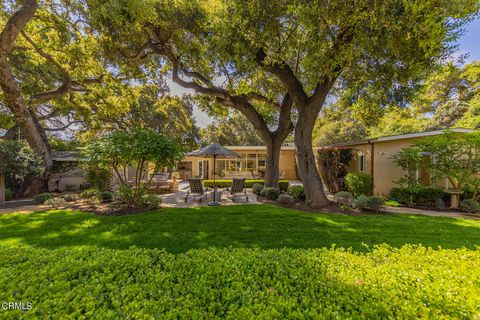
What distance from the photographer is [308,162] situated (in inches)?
343

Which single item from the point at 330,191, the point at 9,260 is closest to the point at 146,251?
the point at 9,260

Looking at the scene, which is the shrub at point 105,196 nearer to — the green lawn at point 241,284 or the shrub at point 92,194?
the shrub at point 92,194

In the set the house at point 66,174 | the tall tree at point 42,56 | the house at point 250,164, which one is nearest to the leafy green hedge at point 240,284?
the tall tree at point 42,56

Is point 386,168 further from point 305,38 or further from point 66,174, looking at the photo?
point 66,174

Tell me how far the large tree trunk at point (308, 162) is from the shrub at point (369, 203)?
1.19 meters

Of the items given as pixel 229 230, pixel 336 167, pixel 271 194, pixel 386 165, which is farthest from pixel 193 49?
pixel 386 165

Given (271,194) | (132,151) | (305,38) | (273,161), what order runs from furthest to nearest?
(273,161) < (271,194) < (132,151) < (305,38)

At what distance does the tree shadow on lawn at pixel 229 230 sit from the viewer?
15.7ft

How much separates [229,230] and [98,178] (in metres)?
10.1

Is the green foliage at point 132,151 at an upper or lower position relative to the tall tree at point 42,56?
lower

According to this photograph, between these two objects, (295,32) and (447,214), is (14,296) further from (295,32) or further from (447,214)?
(447,214)

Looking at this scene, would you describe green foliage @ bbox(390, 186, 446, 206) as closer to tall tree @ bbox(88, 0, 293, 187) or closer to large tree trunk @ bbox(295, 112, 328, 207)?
large tree trunk @ bbox(295, 112, 328, 207)

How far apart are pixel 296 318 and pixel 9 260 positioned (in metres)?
3.26

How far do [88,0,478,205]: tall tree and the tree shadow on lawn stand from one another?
2.73 m
